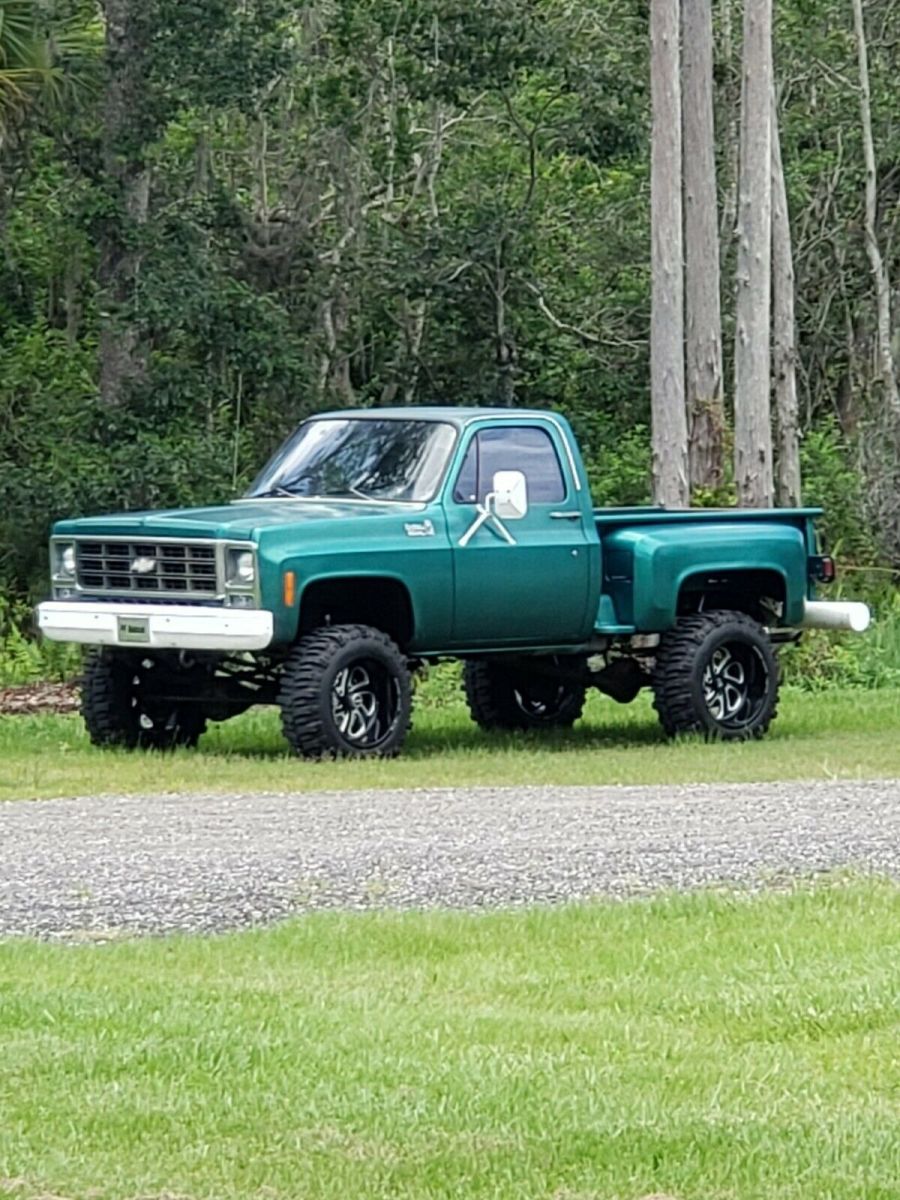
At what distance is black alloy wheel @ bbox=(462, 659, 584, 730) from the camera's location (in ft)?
59.8

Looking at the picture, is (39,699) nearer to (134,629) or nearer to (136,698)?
(136,698)

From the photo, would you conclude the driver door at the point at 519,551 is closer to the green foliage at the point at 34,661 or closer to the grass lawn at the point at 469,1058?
the green foliage at the point at 34,661

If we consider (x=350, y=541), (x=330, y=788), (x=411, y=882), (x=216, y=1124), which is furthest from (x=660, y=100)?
(x=216, y=1124)

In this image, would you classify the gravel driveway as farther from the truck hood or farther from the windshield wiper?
the windshield wiper

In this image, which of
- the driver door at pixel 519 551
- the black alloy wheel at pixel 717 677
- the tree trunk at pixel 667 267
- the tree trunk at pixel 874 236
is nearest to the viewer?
the driver door at pixel 519 551

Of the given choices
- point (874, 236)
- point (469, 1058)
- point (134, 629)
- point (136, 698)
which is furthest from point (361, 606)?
point (874, 236)

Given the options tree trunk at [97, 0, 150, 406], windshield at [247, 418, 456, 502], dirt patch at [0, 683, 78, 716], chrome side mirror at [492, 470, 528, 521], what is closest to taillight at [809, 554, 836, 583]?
chrome side mirror at [492, 470, 528, 521]

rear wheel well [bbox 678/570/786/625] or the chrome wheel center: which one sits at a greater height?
rear wheel well [bbox 678/570/786/625]

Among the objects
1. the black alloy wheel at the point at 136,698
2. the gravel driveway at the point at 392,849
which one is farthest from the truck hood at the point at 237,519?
the gravel driveway at the point at 392,849

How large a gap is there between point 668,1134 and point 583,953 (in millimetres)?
2180

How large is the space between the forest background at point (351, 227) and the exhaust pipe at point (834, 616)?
7291mm

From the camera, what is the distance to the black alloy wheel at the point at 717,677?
16938 mm

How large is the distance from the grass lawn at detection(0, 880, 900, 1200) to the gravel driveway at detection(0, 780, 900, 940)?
60 centimetres

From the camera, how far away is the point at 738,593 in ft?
58.0
